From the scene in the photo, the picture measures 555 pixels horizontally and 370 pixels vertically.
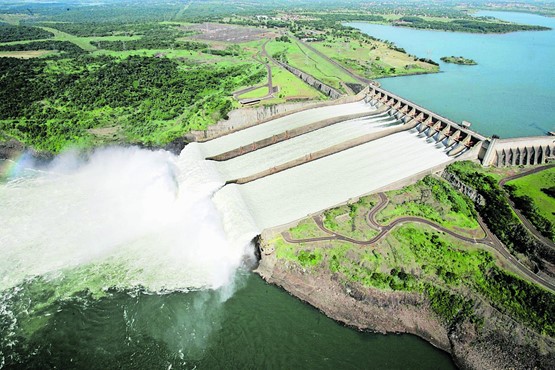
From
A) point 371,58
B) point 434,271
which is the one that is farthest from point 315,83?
point 434,271

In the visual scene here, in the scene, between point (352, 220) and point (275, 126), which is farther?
point (275, 126)

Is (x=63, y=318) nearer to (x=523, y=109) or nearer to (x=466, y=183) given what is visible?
(x=466, y=183)

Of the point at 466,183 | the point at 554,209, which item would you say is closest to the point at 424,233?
the point at 466,183

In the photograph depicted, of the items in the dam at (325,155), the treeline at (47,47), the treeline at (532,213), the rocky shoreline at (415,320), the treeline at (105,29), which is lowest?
the rocky shoreline at (415,320)

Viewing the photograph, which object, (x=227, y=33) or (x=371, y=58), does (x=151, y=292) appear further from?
(x=227, y=33)

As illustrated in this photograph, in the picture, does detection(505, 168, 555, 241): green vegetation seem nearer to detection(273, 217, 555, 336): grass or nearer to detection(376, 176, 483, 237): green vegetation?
detection(376, 176, 483, 237): green vegetation

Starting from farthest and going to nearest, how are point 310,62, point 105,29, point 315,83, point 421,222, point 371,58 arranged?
point 105,29 < point 371,58 < point 310,62 < point 315,83 < point 421,222

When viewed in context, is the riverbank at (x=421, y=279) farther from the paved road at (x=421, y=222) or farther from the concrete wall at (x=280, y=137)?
the concrete wall at (x=280, y=137)

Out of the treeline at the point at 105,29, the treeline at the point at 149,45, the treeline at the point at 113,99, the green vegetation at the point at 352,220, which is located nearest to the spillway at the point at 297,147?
the green vegetation at the point at 352,220
